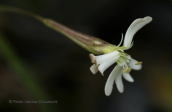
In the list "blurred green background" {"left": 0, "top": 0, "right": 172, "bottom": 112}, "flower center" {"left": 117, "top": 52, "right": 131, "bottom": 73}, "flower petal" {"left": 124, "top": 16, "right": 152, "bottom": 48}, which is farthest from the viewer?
"blurred green background" {"left": 0, "top": 0, "right": 172, "bottom": 112}

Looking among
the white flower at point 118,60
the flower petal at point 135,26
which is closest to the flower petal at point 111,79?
the white flower at point 118,60

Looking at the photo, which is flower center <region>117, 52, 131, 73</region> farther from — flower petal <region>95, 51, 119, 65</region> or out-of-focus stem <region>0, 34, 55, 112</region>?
out-of-focus stem <region>0, 34, 55, 112</region>

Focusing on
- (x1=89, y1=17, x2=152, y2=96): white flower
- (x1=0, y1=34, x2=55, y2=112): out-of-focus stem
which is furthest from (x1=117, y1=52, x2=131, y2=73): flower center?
(x1=0, y1=34, x2=55, y2=112): out-of-focus stem

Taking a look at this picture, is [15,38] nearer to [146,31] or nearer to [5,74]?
[5,74]

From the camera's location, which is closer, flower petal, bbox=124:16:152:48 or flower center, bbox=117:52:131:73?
flower petal, bbox=124:16:152:48

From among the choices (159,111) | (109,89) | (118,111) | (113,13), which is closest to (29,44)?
(113,13)

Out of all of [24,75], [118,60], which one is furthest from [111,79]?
[24,75]

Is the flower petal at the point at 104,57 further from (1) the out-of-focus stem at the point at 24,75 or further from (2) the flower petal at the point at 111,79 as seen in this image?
(1) the out-of-focus stem at the point at 24,75
